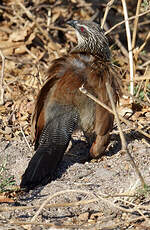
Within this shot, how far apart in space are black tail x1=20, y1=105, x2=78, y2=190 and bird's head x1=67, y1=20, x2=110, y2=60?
124 cm

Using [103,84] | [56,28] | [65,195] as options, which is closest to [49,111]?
[103,84]

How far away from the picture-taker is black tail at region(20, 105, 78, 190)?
460cm

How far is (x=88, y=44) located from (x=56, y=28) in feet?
8.96

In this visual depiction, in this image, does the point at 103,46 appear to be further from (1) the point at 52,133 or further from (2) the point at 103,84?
(1) the point at 52,133

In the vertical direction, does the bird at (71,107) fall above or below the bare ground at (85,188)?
above

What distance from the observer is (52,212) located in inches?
163

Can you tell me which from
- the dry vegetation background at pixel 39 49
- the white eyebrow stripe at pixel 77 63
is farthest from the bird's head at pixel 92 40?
the white eyebrow stripe at pixel 77 63

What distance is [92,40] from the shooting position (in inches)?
243

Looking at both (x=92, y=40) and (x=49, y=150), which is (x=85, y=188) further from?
(x=92, y=40)

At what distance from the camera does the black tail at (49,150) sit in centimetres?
460

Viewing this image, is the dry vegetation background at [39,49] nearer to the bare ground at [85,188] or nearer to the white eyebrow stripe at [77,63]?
the bare ground at [85,188]

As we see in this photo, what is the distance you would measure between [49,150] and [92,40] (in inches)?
74.5

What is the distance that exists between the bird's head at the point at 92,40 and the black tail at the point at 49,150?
4.06 feet

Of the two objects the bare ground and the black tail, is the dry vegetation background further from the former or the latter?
the black tail
